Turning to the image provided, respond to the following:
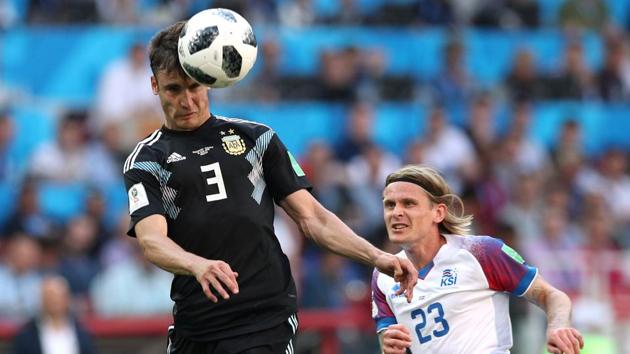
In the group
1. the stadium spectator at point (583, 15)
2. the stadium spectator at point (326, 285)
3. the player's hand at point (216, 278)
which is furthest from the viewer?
the stadium spectator at point (583, 15)

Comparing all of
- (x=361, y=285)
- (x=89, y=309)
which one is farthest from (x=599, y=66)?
(x=89, y=309)

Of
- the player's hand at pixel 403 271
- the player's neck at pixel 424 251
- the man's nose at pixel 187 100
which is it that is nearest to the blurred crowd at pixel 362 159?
the player's neck at pixel 424 251

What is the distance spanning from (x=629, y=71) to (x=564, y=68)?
1.21 m

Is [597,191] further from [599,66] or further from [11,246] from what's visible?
[11,246]

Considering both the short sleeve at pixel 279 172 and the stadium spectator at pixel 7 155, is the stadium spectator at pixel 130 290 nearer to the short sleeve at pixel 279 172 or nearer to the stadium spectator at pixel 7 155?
the stadium spectator at pixel 7 155

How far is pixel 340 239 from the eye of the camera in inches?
269

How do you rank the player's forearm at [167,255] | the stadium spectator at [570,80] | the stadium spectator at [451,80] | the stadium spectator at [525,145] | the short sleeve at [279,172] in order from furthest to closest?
the stadium spectator at [570,80] < the stadium spectator at [451,80] < the stadium spectator at [525,145] < the short sleeve at [279,172] < the player's forearm at [167,255]

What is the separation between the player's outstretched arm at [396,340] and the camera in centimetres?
670

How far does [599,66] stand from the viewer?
18344mm

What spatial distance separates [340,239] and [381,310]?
753 mm

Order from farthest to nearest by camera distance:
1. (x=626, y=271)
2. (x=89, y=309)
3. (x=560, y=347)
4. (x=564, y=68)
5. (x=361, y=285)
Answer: (x=564, y=68) → (x=626, y=271) → (x=361, y=285) → (x=89, y=309) → (x=560, y=347)

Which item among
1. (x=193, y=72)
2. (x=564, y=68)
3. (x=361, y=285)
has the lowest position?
(x=193, y=72)

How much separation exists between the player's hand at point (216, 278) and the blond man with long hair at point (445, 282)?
1.30m

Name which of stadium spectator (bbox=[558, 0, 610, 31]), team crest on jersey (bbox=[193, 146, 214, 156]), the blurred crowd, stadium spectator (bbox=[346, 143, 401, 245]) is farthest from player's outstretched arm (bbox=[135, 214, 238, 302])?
stadium spectator (bbox=[558, 0, 610, 31])
